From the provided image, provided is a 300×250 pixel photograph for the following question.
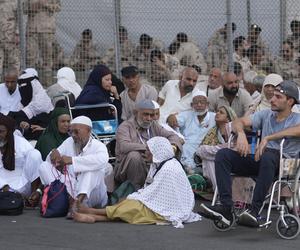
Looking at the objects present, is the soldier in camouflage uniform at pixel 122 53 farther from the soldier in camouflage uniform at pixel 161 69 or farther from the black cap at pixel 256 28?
the black cap at pixel 256 28

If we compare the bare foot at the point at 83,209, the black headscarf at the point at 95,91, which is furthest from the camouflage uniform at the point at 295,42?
the bare foot at the point at 83,209

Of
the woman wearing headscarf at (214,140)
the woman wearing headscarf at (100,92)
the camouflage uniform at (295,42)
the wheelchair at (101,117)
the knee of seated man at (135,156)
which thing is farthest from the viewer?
the camouflage uniform at (295,42)

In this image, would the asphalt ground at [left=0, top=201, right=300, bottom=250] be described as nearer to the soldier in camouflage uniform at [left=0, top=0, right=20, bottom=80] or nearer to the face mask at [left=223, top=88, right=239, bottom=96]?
the face mask at [left=223, top=88, right=239, bottom=96]

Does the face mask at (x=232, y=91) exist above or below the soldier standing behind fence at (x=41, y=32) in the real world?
below

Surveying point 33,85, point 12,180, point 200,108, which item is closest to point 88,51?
point 33,85

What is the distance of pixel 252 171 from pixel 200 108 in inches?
120

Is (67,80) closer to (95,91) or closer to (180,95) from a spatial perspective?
(95,91)

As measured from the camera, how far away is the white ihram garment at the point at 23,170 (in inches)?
486

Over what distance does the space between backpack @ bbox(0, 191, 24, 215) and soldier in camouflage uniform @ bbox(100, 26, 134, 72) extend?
176 inches

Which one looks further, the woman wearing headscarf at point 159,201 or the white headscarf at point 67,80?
the white headscarf at point 67,80

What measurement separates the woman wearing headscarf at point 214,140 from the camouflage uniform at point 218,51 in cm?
268

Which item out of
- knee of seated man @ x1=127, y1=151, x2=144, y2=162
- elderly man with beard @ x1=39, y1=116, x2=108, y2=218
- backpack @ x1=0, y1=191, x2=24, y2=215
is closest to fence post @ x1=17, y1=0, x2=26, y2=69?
elderly man with beard @ x1=39, y1=116, x2=108, y2=218

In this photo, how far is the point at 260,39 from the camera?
1588 cm

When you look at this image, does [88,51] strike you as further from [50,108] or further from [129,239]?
[129,239]
